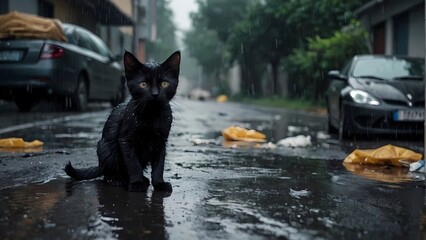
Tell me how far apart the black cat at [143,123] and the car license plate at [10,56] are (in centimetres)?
739

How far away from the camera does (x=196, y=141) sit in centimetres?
716

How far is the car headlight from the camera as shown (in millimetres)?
7703

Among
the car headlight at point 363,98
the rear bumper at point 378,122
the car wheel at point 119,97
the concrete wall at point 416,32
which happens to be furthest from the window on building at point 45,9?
the rear bumper at point 378,122

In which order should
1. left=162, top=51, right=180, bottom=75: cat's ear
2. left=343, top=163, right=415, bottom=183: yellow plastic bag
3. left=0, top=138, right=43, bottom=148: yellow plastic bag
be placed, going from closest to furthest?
left=162, top=51, right=180, bottom=75: cat's ear → left=343, top=163, right=415, bottom=183: yellow plastic bag → left=0, top=138, right=43, bottom=148: yellow plastic bag

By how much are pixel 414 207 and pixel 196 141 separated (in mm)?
4070

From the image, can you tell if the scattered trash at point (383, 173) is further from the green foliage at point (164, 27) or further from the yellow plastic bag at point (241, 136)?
the green foliage at point (164, 27)

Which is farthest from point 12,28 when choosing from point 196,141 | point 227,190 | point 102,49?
point 227,190

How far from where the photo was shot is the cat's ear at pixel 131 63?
11.5 ft

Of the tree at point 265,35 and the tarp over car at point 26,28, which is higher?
the tree at point 265,35

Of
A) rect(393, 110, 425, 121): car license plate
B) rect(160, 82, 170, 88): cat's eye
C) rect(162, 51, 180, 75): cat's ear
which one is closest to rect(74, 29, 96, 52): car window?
rect(393, 110, 425, 121): car license plate

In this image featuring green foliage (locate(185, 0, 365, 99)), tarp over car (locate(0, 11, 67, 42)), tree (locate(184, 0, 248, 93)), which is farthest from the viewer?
tree (locate(184, 0, 248, 93))

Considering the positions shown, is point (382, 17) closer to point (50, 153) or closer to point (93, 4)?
point (93, 4)

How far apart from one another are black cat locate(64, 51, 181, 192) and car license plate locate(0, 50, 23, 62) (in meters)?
7.39

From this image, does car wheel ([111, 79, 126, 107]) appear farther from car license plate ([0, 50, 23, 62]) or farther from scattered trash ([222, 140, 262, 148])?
scattered trash ([222, 140, 262, 148])
